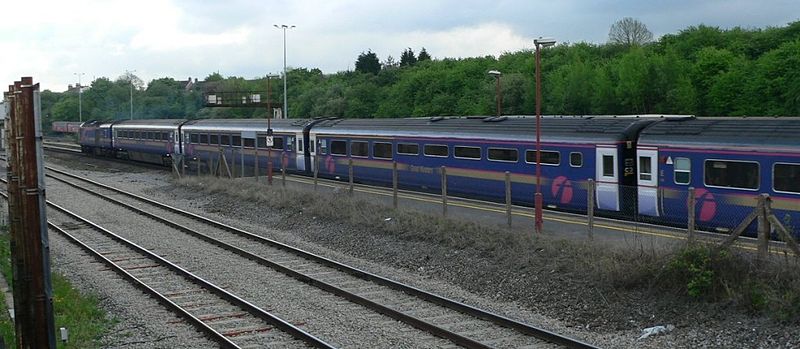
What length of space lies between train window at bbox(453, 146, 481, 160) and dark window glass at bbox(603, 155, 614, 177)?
5614 mm

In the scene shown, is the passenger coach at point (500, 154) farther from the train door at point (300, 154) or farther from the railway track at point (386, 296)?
the railway track at point (386, 296)

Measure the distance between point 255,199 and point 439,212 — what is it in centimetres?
1070

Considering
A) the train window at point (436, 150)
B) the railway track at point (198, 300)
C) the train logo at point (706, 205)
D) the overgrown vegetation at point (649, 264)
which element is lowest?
the railway track at point (198, 300)

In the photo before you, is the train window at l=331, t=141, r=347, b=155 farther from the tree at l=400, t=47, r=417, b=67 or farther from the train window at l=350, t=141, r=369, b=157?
the tree at l=400, t=47, r=417, b=67

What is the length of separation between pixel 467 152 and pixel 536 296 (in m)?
13.1

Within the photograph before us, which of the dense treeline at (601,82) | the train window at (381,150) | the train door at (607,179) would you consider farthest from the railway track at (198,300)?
the dense treeline at (601,82)

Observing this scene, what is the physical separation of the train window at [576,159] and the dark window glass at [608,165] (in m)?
0.88

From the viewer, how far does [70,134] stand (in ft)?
375

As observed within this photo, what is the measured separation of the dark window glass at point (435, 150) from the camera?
29984 mm

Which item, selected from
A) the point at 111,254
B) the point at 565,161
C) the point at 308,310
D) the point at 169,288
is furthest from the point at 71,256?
the point at 565,161

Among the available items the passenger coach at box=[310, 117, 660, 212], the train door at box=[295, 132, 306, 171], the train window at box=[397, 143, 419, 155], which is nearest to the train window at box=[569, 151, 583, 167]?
the passenger coach at box=[310, 117, 660, 212]

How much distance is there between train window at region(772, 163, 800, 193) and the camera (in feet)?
60.6

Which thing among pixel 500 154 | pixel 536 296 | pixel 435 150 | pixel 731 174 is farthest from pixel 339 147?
pixel 536 296

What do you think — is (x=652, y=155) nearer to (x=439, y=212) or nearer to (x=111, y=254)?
(x=439, y=212)
